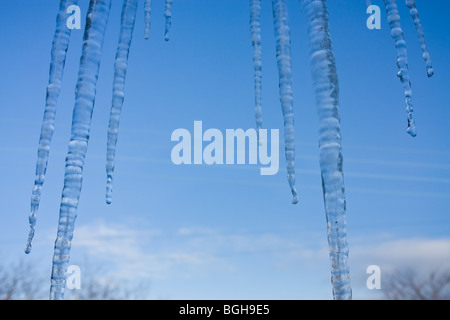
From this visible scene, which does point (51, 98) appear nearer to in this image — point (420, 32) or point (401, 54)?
point (401, 54)

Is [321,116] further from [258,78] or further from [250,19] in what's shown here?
[250,19]

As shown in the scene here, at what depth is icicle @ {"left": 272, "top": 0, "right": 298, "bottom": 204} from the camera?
2.26m

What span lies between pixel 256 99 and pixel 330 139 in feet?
1.89

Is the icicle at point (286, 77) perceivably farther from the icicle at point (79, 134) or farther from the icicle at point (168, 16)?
the icicle at point (79, 134)

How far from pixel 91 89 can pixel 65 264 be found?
88 cm

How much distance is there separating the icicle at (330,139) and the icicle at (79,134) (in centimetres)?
112

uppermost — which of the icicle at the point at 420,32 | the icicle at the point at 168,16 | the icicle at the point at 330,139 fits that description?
the icicle at the point at 168,16

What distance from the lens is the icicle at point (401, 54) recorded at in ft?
→ 7.11

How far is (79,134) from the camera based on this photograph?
2230 mm

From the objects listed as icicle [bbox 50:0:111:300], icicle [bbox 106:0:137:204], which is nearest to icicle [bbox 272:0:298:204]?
icicle [bbox 106:0:137:204]

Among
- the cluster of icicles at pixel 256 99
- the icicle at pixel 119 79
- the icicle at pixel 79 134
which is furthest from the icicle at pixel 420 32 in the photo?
the icicle at pixel 79 134

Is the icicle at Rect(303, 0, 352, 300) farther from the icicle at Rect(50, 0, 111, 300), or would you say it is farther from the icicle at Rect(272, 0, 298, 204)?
the icicle at Rect(50, 0, 111, 300)

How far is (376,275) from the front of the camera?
6.69 ft

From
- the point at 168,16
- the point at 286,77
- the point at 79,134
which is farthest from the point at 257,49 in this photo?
the point at 79,134
